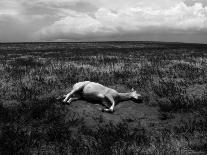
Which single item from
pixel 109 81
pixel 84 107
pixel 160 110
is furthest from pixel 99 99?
pixel 109 81

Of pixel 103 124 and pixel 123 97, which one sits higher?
pixel 123 97

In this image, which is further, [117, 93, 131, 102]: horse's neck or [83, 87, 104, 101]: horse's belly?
[117, 93, 131, 102]: horse's neck

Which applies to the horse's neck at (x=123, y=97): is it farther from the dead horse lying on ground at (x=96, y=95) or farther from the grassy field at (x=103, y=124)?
the grassy field at (x=103, y=124)

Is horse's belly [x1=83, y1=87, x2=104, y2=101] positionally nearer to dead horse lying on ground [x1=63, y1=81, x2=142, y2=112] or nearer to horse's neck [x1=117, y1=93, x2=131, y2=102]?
dead horse lying on ground [x1=63, y1=81, x2=142, y2=112]

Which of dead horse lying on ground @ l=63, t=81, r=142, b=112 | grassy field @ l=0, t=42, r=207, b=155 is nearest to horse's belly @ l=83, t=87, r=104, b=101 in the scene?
dead horse lying on ground @ l=63, t=81, r=142, b=112

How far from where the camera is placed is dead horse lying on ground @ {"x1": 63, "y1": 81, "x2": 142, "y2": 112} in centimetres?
889

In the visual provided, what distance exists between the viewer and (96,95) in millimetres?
8906

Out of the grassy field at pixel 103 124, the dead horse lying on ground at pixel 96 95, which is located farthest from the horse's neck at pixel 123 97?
the grassy field at pixel 103 124

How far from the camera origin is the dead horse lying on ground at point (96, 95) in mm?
8893

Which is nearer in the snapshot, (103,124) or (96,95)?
(103,124)

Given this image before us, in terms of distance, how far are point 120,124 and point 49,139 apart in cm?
181

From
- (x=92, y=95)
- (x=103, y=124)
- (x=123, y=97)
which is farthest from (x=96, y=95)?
(x=103, y=124)

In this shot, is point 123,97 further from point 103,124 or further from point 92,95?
point 103,124

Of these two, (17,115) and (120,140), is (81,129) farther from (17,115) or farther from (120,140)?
(17,115)
